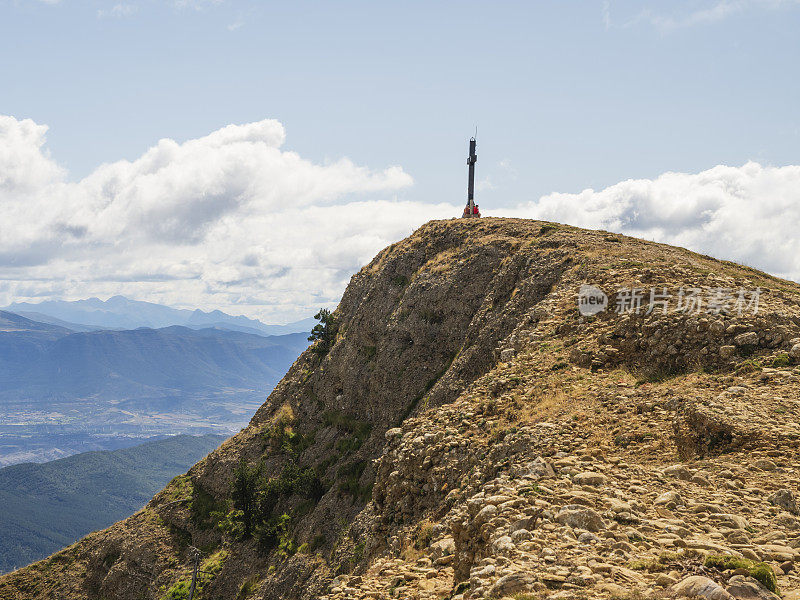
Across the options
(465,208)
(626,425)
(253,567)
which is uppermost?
(465,208)

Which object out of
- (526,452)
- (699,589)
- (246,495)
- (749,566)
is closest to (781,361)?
(526,452)

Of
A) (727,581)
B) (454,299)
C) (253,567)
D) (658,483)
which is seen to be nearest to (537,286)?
(454,299)

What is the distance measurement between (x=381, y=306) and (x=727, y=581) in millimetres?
53023

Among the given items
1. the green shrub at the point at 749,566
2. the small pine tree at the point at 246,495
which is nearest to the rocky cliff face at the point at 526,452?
the green shrub at the point at 749,566

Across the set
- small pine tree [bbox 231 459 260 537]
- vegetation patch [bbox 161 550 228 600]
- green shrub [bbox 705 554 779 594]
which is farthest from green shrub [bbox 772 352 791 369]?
vegetation patch [bbox 161 550 228 600]

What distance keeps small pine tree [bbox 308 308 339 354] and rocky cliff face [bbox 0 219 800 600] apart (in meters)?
7.44

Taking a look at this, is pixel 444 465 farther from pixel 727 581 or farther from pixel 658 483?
pixel 727 581

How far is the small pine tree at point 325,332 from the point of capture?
70.3 metres

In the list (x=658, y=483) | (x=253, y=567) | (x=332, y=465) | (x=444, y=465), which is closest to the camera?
(x=658, y=483)

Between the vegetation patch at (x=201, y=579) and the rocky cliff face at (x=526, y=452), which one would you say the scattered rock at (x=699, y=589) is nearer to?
the rocky cliff face at (x=526, y=452)

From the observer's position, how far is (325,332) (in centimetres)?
7169

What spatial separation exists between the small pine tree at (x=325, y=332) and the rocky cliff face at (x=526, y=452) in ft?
24.4

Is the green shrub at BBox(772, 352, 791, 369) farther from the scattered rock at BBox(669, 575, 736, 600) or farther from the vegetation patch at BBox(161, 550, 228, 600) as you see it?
the vegetation patch at BBox(161, 550, 228, 600)

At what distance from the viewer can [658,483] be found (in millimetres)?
14547
